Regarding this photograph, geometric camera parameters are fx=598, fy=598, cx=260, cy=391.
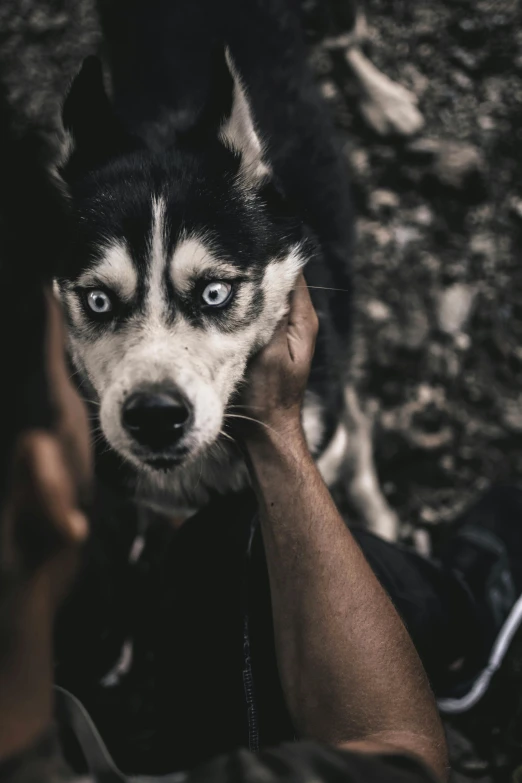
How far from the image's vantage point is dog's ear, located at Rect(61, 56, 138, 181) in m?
1.60

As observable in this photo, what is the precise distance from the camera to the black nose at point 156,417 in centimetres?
133

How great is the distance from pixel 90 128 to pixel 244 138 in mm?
428

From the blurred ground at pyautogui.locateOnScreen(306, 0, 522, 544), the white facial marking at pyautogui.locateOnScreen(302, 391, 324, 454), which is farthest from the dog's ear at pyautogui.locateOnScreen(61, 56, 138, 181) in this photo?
the blurred ground at pyautogui.locateOnScreen(306, 0, 522, 544)

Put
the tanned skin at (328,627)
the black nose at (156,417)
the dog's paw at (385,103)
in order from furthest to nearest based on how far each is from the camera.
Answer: the dog's paw at (385,103) < the black nose at (156,417) < the tanned skin at (328,627)

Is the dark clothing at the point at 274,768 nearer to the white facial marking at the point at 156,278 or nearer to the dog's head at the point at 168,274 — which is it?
the dog's head at the point at 168,274

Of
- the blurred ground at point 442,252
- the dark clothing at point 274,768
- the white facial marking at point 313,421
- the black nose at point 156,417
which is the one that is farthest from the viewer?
the blurred ground at point 442,252

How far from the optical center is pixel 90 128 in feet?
5.45

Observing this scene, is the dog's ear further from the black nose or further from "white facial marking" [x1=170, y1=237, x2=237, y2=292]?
the black nose

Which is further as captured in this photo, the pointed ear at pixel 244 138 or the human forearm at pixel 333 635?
the pointed ear at pixel 244 138

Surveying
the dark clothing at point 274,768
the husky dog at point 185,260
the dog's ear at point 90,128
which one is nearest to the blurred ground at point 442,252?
the husky dog at point 185,260

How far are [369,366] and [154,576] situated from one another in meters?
1.32

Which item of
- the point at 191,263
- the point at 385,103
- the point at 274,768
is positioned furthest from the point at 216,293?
the point at 385,103

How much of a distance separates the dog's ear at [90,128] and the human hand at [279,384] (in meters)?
0.72

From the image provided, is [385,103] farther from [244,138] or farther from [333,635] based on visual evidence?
[333,635]
